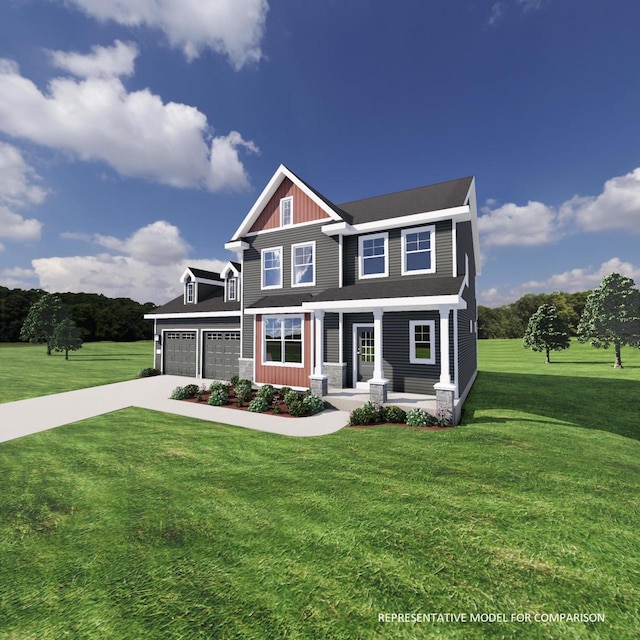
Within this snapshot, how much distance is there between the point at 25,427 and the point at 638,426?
21.4m

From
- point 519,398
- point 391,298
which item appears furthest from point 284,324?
point 519,398

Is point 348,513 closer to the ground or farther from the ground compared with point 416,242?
closer to the ground

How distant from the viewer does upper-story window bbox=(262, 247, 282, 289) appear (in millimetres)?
16984

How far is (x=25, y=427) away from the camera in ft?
33.5

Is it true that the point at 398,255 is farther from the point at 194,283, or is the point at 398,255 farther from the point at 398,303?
the point at 194,283

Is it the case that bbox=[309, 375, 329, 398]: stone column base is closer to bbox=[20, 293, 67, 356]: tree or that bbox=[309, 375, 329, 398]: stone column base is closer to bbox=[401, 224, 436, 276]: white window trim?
bbox=[401, 224, 436, 276]: white window trim

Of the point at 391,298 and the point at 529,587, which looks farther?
the point at 391,298

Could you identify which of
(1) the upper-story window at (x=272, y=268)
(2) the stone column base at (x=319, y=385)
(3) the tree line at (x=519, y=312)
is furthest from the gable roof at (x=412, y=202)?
(3) the tree line at (x=519, y=312)

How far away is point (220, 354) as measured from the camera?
20078mm

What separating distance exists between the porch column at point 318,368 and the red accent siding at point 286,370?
3.77 feet

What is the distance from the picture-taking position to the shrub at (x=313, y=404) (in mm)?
11772

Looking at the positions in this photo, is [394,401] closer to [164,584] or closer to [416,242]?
[416,242]

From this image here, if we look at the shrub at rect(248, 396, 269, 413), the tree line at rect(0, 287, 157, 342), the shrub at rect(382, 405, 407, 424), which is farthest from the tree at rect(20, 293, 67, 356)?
the shrub at rect(382, 405, 407, 424)

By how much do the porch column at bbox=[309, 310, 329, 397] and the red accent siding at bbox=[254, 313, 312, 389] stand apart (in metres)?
1.15
